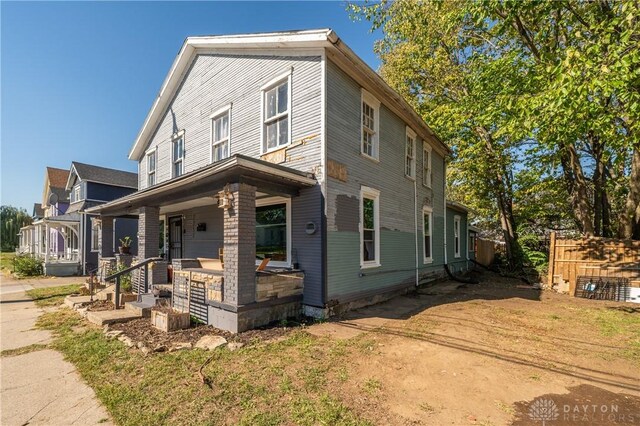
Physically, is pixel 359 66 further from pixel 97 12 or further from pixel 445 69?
pixel 445 69

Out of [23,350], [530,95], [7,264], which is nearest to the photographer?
[23,350]

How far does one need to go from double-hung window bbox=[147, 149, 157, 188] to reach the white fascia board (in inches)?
32.4

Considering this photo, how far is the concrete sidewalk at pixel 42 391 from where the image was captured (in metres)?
3.32

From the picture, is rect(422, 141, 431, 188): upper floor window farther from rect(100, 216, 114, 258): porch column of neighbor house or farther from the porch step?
rect(100, 216, 114, 258): porch column of neighbor house

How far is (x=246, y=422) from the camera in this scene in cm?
307

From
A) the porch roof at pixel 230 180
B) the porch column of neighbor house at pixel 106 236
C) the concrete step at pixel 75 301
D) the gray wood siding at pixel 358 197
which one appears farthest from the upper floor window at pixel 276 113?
the porch column of neighbor house at pixel 106 236

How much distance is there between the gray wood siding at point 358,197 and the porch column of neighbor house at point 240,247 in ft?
6.07

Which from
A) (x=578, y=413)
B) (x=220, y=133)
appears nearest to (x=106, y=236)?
(x=220, y=133)

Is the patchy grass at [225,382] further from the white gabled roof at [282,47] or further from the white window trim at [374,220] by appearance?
the white gabled roof at [282,47]

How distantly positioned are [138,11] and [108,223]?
785cm

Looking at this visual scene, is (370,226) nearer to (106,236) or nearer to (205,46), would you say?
(205,46)

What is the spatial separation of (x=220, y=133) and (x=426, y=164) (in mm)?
8661

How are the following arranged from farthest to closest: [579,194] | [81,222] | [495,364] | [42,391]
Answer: [81,222], [579,194], [495,364], [42,391]

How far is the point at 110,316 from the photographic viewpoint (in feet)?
22.7
